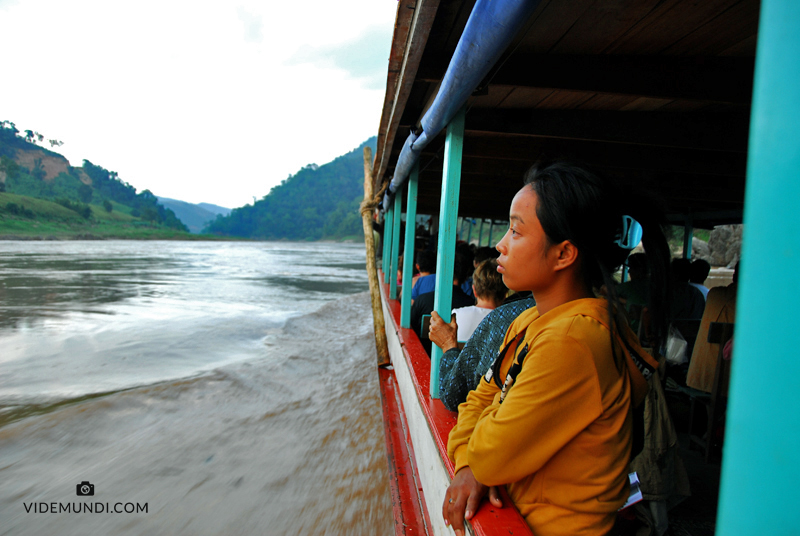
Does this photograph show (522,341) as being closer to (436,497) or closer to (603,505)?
(603,505)

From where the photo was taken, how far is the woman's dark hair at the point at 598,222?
3.74 feet

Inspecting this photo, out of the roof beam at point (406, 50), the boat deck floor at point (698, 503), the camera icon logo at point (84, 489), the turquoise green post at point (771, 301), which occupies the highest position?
the roof beam at point (406, 50)

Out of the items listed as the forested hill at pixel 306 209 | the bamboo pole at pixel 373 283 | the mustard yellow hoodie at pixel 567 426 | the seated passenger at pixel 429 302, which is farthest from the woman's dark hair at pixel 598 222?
the forested hill at pixel 306 209

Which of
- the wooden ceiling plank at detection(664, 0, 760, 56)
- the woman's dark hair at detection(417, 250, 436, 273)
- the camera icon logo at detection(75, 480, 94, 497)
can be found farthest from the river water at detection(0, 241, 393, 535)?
the wooden ceiling plank at detection(664, 0, 760, 56)

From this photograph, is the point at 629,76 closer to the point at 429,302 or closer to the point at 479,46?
the point at 479,46

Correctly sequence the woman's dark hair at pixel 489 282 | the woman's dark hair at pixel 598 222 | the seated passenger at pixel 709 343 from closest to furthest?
the woman's dark hair at pixel 598 222, the woman's dark hair at pixel 489 282, the seated passenger at pixel 709 343

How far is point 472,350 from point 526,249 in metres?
0.80

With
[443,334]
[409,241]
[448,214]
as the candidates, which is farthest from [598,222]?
[409,241]

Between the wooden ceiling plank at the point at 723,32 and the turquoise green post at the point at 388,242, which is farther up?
the wooden ceiling plank at the point at 723,32

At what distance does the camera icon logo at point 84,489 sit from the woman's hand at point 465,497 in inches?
155

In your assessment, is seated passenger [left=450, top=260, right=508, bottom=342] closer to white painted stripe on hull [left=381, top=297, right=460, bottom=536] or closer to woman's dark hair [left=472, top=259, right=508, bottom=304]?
woman's dark hair [left=472, top=259, right=508, bottom=304]

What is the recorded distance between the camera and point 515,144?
168 inches

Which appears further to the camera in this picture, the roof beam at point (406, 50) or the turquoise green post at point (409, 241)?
the turquoise green post at point (409, 241)

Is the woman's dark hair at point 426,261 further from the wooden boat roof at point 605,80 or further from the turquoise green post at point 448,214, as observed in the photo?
the turquoise green post at point 448,214
